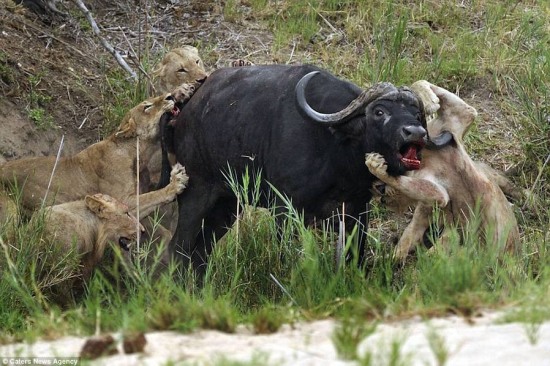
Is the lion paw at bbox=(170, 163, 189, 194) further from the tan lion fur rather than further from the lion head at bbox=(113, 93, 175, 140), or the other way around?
the lion head at bbox=(113, 93, 175, 140)

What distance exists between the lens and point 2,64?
11.7 m

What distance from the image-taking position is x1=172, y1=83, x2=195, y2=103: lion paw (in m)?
9.52

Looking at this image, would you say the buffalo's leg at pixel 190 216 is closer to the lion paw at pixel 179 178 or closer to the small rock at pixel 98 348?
the lion paw at pixel 179 178

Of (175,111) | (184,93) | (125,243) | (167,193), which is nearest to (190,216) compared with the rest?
(167,193)

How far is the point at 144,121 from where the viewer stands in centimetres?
995

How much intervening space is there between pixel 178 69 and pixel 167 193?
1692mm

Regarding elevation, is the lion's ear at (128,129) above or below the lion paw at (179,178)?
above

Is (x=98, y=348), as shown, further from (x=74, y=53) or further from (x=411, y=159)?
(x=74, y=53)

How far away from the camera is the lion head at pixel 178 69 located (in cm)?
1057

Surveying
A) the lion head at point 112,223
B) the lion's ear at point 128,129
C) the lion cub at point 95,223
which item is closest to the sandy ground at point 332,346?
the lion cub at point 95,223

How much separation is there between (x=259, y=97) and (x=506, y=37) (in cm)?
470

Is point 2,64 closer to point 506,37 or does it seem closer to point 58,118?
point 58,118

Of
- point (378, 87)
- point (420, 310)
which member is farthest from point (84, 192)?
point (420, 310)

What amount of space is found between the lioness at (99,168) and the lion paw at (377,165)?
2313mm
